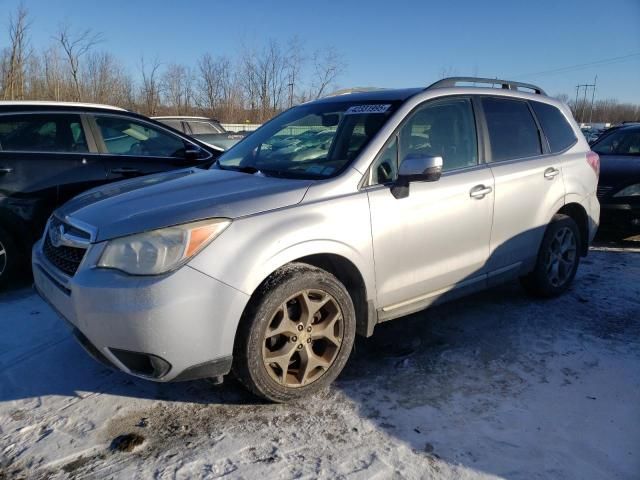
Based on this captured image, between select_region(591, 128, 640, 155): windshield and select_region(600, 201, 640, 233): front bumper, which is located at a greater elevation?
select_region(591, 128, 640, 155): windshield

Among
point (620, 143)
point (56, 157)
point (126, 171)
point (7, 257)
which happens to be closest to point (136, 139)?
point (126, 171)

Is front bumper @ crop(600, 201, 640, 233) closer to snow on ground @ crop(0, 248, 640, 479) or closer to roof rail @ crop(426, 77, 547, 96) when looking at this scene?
roof rail @ crop(426, 77, 547, 96)

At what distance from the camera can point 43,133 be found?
15.9ft

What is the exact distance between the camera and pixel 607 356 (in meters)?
3.39

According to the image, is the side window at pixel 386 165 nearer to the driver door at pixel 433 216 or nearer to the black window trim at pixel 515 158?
the driver door at pixel 433 216

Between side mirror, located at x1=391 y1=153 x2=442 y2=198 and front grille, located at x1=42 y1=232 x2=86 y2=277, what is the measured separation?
179cm

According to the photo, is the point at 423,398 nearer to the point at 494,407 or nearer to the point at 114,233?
the point at 494,407

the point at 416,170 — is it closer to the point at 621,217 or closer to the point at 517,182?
the point at 517,182

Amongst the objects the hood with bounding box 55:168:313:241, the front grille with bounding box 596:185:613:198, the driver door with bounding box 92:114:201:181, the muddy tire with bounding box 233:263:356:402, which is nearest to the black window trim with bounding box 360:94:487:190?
the hood with bounding box 55:168:313:241

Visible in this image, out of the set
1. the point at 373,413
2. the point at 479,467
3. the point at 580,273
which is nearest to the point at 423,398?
the point at 373,413

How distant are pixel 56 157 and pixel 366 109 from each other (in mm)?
3165

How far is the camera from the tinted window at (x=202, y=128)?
43.5 ft

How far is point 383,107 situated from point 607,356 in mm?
2246

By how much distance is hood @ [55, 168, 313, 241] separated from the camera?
2.49 m
